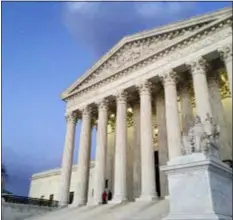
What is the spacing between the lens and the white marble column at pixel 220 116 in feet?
59.5

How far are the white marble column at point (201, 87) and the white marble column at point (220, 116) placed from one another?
1797 millimetres

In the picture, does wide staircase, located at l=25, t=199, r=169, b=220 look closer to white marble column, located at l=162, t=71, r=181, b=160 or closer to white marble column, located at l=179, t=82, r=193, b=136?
white marble column, located at l=162, t=71, r=181, b=160

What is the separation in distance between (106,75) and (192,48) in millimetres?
8251

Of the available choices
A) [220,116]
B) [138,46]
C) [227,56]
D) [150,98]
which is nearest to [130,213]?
[220,116]

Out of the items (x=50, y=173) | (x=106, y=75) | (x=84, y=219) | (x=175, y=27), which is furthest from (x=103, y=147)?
(x=50, y=173)

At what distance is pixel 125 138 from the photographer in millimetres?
22359

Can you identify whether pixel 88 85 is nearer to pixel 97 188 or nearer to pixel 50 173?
pixel 97 188

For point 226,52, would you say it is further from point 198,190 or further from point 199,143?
point 198,190

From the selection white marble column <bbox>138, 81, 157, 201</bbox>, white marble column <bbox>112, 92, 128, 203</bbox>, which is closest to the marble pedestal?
white marble column <bbox>138, 81, 157, 201</bbox>

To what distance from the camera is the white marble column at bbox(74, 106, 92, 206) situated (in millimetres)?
23422

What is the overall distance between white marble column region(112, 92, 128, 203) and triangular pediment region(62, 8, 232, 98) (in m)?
3.22

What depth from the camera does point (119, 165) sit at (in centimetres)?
2131

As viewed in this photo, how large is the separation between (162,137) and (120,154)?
143 inches

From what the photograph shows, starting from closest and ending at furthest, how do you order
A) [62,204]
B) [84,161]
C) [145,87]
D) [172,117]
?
[172,117] → [145,87] → [62,204] → [84,161]
